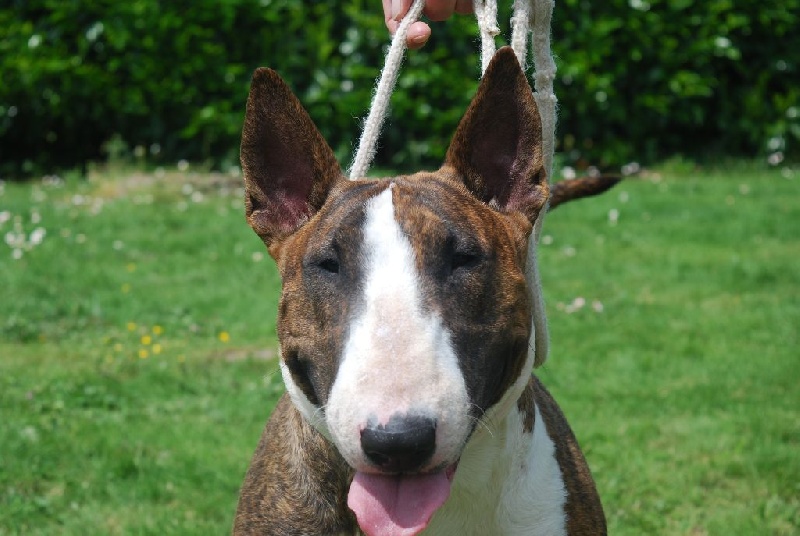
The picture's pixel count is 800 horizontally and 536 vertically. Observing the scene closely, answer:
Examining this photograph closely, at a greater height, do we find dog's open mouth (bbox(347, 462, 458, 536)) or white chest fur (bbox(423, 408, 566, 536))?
dog's open mouth (bbox(347, 462, 458, 536))

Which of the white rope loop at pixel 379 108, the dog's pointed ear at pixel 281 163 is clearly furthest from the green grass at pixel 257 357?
the white rope loop at pixel 379 108

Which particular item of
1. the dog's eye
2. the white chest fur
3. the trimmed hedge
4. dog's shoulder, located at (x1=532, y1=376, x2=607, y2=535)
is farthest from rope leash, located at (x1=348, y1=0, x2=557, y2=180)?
the trimmed hedge

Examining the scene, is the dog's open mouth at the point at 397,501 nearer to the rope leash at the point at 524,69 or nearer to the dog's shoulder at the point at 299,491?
the dog's shoulder at the point at 299,491

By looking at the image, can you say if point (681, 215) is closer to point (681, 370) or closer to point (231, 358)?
point (681, 370)

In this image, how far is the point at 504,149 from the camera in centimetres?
271

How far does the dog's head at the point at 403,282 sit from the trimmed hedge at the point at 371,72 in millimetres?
7287

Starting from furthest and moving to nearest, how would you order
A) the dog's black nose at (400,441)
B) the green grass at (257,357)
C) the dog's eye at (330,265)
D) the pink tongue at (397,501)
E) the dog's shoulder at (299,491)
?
the green grass at (257,357), the dog's shoulder at (299,491), the dog's eye at (330,265), the pink tongue at (397,501), the dog's black nose at (400,441)

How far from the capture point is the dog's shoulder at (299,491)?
2.55 meters

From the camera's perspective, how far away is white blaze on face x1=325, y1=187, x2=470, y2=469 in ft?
6.91

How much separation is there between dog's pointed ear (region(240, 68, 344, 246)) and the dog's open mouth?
764 millimetres

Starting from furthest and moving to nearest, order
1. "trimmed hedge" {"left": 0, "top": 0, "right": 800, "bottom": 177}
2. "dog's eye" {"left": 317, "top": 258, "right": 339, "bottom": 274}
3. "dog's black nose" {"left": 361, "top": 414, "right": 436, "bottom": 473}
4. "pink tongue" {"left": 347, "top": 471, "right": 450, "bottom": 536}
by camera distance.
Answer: "trimmed hedge" {"left": 0, "top": 0, "right": 800, "bottom": 177}, "dog's eye" {"left": 317, "top": 258, "right": 339, "bottom": 274}, "pink tongue" {"left": 347, "top": 471, "right": 450, "bottom": 536}, "dog's black nose" {"left": 361, "top": 414, "right": 436, "bottom": 473}

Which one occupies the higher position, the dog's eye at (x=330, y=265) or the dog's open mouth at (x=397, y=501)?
the dog's eye at (x=330, y=265)

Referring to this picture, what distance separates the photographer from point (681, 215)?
8.84m

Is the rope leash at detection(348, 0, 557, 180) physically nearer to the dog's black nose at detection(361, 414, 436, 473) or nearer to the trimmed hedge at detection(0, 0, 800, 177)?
the dog's black nose at detection(361, 414, 436, 473)
